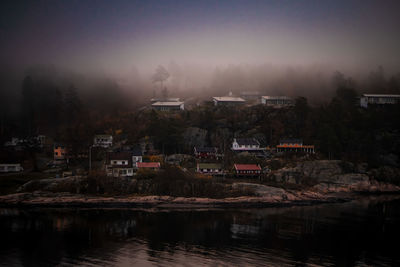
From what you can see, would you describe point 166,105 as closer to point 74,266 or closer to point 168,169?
point 168,169

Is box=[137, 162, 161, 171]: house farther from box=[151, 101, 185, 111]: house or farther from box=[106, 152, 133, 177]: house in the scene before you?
box=[151, 101, 185, 111]: house

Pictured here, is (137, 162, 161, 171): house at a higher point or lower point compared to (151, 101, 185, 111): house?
lower

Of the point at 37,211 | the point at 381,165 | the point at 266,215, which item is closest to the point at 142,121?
the point at 37,211

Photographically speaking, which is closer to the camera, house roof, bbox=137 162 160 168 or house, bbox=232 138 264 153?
house roof, bbox=137 162 160 168

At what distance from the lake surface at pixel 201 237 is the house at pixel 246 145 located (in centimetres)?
2233

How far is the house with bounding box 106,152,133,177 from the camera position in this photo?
61000 mm

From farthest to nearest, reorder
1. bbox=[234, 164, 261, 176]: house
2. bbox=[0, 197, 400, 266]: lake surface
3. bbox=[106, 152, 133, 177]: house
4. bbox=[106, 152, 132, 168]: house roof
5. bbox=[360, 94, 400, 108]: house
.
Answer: bbox=[360, 94, 400, 108]: house → bbox=[234, 164, 261, 176]: house → bbox=[106, 152, 132, 168]: house roof → bbox=[106, 152, 133, 177]: house → bbox=[0, 197, 400, 266]: lake surface

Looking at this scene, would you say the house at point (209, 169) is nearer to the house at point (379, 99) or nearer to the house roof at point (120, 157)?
the house roof at point (120, 157)

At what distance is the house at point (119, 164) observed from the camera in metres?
61.0

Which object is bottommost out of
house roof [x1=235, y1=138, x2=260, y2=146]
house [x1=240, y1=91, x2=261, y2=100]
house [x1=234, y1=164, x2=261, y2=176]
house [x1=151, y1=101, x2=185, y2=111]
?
house [x1=234, y1=164, x2=261, y2=176]

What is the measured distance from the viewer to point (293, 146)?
243 feet

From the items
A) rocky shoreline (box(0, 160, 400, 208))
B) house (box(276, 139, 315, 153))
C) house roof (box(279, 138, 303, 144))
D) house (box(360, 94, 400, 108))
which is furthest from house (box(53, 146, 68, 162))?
house (box(360, 94, 400, 108))

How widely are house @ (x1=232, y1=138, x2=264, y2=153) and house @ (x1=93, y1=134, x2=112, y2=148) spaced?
1046 inches

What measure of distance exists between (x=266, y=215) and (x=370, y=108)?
180ft
